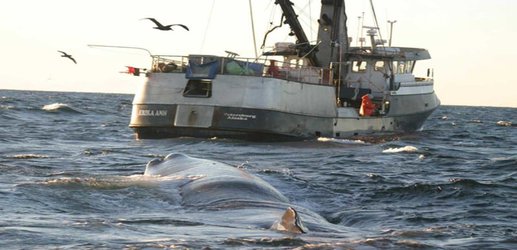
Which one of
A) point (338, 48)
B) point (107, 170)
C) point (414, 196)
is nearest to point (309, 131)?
point (338, 48)

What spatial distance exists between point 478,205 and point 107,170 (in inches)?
361

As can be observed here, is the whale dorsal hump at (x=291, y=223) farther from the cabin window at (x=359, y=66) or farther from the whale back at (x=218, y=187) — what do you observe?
the cabin window at (x=359, y=66)

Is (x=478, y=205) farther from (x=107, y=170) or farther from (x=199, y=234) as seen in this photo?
(x=107, y=170)

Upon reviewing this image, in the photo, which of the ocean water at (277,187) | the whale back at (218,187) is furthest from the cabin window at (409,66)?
the whale back at (218,187)

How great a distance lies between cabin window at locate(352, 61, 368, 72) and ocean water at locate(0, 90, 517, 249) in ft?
38.5

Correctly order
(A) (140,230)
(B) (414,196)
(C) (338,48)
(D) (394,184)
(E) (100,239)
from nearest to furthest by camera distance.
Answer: (E) (100,239), (A) (140,230), (B) (414,196), (D) (394,184), (C) (338,48)

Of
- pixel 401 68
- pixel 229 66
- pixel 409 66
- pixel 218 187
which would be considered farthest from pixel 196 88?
pixel 218 187

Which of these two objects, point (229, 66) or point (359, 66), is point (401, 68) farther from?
point (229, 66)

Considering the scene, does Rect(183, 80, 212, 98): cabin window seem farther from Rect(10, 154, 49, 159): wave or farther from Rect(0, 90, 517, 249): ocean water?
Rect(10, 154, 49, 159): wave

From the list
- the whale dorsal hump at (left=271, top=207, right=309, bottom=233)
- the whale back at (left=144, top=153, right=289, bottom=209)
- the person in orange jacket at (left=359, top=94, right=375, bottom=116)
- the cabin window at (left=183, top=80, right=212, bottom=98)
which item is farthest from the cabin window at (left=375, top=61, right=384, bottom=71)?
the whale dorsal hump at (left=271, top=207, right=309, bottom=233)

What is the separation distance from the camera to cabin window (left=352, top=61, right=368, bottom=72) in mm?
48062

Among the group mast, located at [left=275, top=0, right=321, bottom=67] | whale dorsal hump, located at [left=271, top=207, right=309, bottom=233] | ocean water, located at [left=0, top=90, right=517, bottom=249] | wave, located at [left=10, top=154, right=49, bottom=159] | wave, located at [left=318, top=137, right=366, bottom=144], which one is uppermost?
mast, located at [left=275, top=0, right=321, bottom=67]

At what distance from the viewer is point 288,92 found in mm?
38719

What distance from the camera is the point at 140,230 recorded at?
12367 mm
